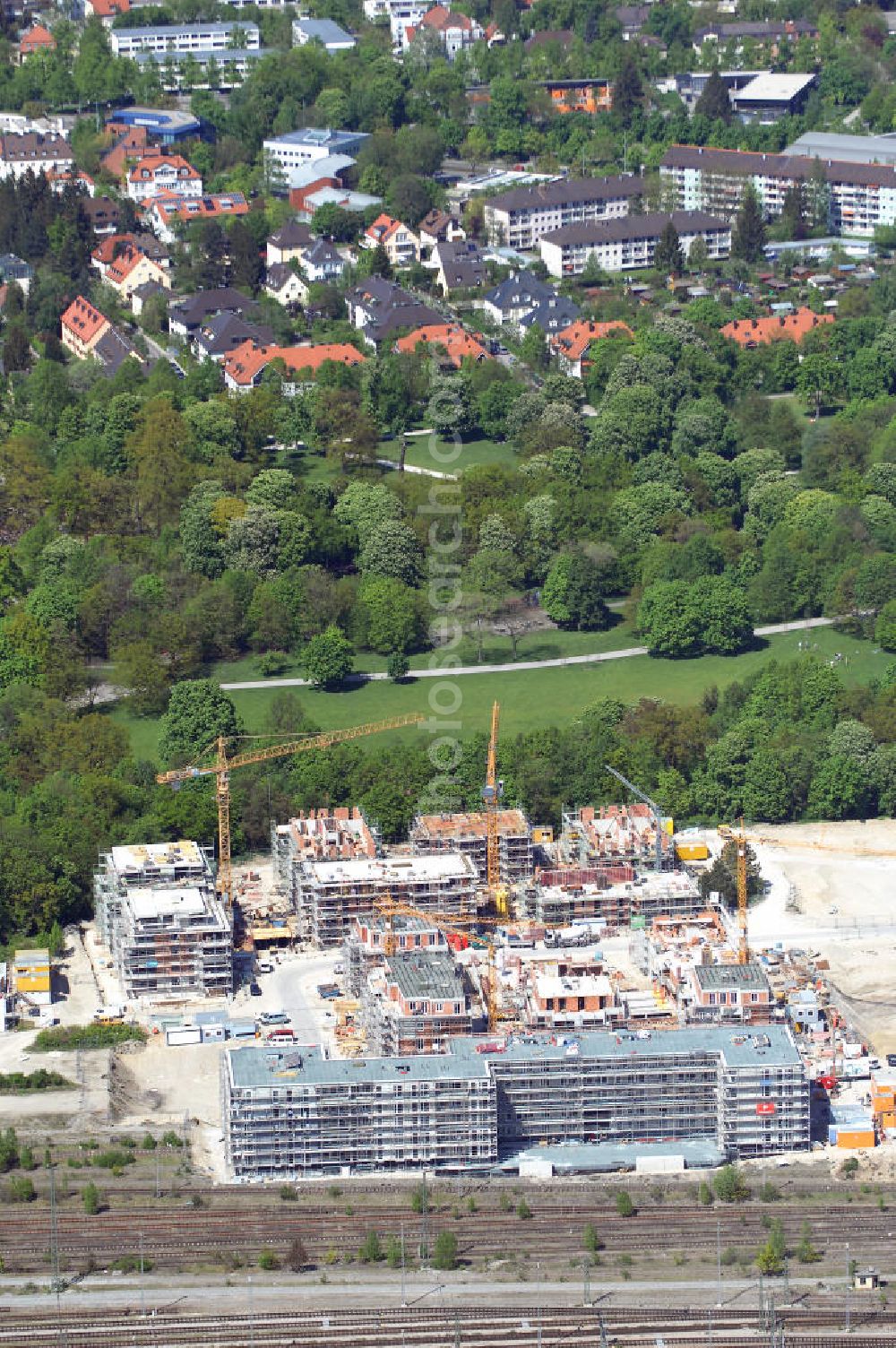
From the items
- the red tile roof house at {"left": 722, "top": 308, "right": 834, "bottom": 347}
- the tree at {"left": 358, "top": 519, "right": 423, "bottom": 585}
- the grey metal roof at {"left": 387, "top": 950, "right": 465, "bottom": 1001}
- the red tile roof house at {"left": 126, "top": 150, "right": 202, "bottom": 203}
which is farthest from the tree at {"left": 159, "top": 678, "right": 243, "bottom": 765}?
the red tile roof house at {"left": 126, "top": 150, "right": 202, "bottom": 203}

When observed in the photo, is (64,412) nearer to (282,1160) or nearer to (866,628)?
(866,628)

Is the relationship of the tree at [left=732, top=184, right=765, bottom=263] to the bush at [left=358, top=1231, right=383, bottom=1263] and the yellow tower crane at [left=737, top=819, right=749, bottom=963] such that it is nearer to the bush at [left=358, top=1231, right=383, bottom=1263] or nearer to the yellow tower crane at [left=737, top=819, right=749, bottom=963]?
the yellow tower crane at [left=737, top=819, right=749, bottom=963]

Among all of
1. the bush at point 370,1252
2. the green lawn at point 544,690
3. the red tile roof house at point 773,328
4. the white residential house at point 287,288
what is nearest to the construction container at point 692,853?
the green lawn at point 544,690

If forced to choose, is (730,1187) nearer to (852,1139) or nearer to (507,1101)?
(852,1139)

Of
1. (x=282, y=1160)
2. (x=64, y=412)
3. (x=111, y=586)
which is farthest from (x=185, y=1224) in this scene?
(x=64, y=412)

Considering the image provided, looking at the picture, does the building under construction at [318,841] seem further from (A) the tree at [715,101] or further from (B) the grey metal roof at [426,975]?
(A) the tree at [715,101]

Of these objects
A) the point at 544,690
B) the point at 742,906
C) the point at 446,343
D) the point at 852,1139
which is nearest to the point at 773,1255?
the point at 852,1139

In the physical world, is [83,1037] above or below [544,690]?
above
